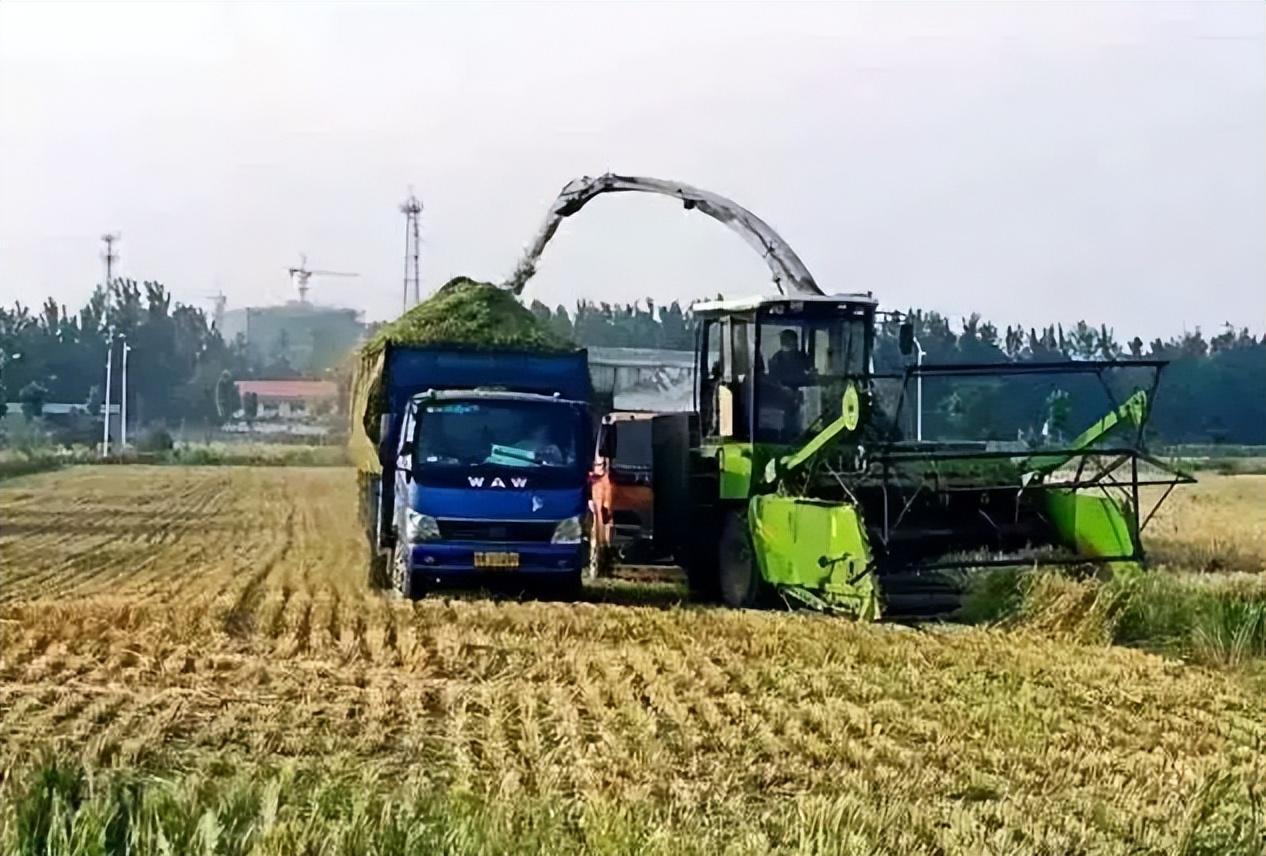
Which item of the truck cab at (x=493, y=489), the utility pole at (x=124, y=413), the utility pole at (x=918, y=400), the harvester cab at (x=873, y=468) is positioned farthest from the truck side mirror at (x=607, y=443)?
the utility pole at (x=124, y=413)

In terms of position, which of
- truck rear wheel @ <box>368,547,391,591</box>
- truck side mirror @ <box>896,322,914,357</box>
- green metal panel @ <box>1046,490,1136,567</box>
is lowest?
truck rear wheel @ <box>368,547,391,591</box>

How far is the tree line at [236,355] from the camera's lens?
132 ft

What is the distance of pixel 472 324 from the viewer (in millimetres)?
19844

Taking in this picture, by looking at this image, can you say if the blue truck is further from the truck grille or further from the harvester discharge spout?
the harvester discharge spout

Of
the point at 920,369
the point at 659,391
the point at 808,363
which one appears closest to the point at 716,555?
the point at 808,363

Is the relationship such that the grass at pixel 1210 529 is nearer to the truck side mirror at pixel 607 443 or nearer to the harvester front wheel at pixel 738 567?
the harvester front wheel at pixel 738 567

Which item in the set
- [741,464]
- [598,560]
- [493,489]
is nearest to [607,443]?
[598,560]

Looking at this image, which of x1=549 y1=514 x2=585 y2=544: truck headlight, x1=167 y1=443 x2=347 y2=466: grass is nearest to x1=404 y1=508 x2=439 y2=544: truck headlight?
x1=549 y1=514 x2=585 y2=544: truck headlight

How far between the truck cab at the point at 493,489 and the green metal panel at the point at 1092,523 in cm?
417

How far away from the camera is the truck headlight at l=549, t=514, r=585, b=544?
1662 centimetres

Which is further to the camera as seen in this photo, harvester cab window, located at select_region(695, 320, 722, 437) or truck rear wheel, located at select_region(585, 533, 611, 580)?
truck rear wheel, located at select_region(585, 533, 611, 580)

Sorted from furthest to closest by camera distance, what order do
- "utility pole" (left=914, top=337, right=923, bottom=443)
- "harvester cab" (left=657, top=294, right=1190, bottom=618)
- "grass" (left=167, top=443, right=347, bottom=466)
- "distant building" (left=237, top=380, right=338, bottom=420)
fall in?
"distant building" (left=237, top=380, right=338, bottom=420) → "grass" (left=167, top=443, right=347, bottom=466) → "utility pole" (left=914, top=337, right=923, bottom=443) → "harvester cab" (left=657, top=294, right=1190, bottom=618)

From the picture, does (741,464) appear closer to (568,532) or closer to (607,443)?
(568,532)

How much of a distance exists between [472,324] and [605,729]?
415 inches
